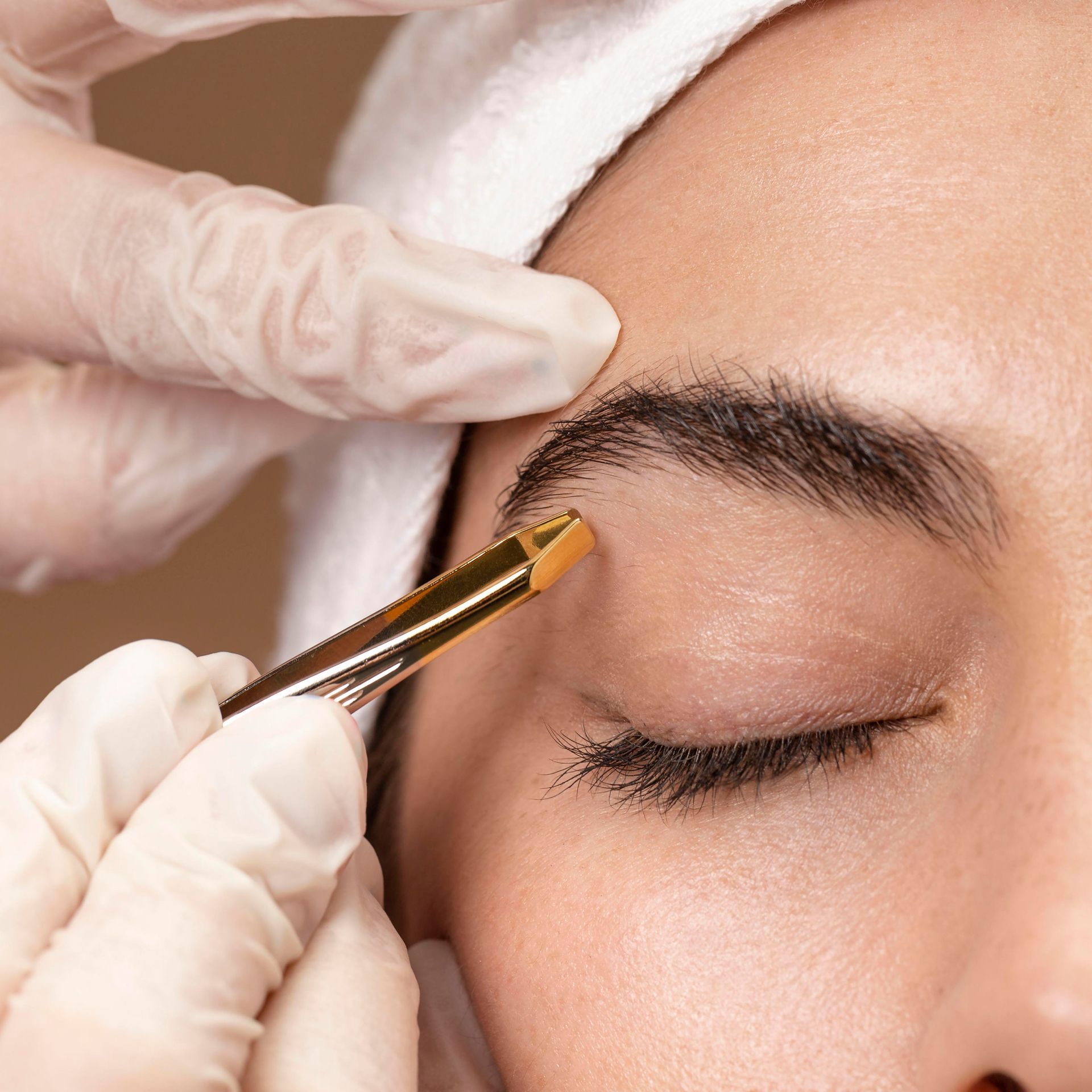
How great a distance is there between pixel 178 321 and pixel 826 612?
2.12 ft

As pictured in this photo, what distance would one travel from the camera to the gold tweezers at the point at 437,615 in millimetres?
757

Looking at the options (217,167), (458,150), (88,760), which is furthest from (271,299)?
(217,167)

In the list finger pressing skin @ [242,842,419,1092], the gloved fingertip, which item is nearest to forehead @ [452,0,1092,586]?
the gloved fingertip

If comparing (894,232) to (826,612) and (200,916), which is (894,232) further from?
(200,916)

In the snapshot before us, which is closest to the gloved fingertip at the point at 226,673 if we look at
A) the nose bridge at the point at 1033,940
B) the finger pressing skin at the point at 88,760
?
the finger pressing skin at the point at 88,760

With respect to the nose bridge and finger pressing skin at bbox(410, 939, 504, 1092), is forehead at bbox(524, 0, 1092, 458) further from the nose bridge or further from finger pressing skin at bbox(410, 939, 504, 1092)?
finger pressing skin at bbox(410, 939, 504, 1092)

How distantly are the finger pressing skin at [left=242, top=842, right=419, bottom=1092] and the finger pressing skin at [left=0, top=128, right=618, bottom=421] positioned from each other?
1.40 ft

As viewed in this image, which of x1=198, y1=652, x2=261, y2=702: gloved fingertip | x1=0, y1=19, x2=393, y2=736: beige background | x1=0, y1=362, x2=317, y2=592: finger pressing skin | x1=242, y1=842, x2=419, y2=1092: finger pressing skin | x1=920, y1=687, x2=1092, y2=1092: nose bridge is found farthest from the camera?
x1=0, y1=19, x2=393, y2=736: beige background

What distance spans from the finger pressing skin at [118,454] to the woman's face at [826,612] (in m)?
0.45

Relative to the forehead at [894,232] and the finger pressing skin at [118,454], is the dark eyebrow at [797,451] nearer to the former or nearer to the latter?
the forehead at [894,232]

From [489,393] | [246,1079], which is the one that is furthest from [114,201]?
[246,1079]

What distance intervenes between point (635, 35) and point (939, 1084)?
82 centimetres

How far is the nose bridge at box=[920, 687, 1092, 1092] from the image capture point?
57 cm

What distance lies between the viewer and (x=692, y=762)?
2.49 ft
